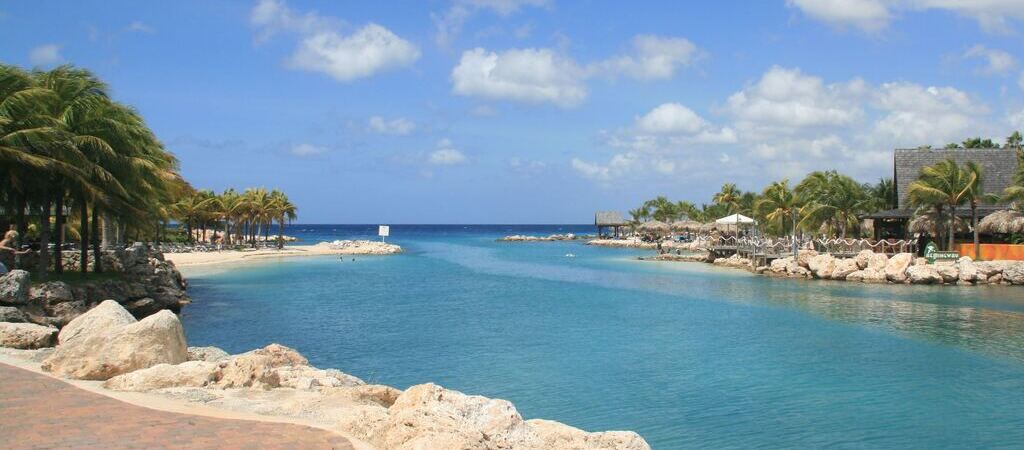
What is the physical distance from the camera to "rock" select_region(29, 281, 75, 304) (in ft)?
55.7

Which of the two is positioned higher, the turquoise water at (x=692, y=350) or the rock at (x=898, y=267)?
the rock at (x=898, y=267)

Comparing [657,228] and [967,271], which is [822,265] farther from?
[657,228]

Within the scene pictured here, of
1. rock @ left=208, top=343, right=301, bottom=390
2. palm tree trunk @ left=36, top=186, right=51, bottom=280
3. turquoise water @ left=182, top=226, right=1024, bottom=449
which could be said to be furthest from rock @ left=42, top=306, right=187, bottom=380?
palm tree trunk @ left=36, top=186, right=51, bottom=280

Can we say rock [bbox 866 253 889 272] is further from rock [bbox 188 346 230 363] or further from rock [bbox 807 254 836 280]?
rock [bbox 188 346 230 363]

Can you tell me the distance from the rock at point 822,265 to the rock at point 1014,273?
720 centimetres

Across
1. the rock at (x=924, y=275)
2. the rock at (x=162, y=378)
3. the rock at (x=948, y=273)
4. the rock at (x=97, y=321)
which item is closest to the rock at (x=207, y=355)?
the rock at (x=97, y=321)

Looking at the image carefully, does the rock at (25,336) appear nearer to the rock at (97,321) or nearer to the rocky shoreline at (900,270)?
the rock at (97,321)

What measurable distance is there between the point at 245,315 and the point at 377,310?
163 inches

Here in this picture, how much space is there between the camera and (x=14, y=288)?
15414 millimetres

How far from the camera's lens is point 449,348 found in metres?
17.2

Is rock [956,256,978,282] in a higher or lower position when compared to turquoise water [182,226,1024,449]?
higher

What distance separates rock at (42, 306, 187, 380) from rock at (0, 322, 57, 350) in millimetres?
2409

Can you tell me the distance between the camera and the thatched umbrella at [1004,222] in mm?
34406

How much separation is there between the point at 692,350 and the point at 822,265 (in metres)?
23.6
